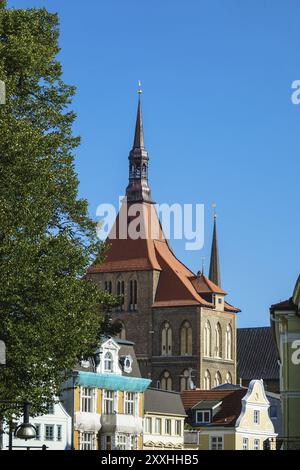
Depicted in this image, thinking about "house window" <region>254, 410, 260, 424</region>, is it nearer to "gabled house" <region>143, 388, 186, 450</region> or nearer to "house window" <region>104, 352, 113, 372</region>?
"gabled house" <region>143, 388, 186, 450</region>

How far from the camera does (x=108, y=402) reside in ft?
252

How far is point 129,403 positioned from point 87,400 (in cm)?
454

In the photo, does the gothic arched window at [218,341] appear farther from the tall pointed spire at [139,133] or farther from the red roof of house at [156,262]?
→ the tall pointed spire at [139,133]

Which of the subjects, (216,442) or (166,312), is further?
(166,312)

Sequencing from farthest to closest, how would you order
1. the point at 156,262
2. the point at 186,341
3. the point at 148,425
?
the point at 156,262, the point at 186,341, the point at 148,425

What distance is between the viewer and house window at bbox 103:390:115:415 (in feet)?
251

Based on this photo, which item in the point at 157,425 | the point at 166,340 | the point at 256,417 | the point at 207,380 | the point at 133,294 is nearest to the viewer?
the point at 157,425

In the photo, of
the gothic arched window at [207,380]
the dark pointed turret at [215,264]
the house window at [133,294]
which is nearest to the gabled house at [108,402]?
the gothic arched window at [207,380]

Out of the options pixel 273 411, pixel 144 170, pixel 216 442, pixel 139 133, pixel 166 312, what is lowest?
pixel 216 442

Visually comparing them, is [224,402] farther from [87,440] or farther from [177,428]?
[87,440]

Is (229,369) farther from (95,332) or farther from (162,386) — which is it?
(95,332)

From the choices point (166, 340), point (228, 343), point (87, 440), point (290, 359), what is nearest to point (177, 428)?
point (87, 440)

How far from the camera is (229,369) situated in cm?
13800

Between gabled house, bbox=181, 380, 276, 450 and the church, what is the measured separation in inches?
1717
